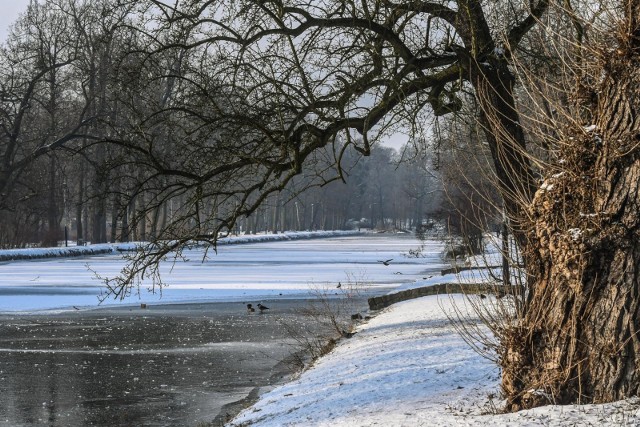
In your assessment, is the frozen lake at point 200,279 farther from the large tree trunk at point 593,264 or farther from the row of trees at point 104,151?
the large tree trunk at point 593,264

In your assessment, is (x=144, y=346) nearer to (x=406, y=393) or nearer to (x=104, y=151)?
(x=406, y=393)

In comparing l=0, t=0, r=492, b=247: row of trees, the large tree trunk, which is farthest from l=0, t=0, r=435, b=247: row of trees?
the large tree trunk

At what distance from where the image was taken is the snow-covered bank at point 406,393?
25.2 ft

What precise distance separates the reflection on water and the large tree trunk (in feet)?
18.6

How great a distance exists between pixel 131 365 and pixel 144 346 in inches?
98.8

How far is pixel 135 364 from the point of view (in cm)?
1731

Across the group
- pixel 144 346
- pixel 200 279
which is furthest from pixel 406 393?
pixel 200 279

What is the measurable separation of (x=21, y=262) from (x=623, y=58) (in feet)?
154

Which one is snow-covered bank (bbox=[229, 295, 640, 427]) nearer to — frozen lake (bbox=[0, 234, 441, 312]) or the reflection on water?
the reflection on water

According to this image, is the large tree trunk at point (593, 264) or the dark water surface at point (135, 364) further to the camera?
the dark water surface at point (135, 364)

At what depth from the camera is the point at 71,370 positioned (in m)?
16.5

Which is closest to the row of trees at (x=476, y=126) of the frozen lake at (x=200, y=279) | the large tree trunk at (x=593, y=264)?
the large tree trunk at (x=593, y=264)

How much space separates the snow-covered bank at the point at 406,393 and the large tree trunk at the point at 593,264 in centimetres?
35

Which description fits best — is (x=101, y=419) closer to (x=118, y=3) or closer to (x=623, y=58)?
(x=118, y=3)
